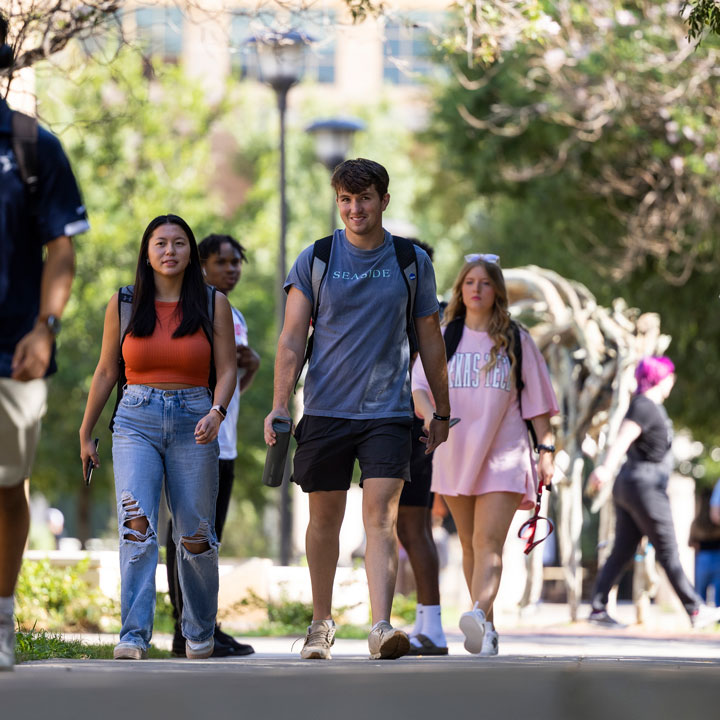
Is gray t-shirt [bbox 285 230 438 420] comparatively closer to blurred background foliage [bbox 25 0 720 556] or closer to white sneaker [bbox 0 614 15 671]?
white sneaker [bbox 0 614 15 671]

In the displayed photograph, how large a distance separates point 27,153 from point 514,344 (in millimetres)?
3879

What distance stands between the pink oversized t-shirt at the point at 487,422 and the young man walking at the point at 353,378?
50.0 inches

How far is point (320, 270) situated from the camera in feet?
23.4

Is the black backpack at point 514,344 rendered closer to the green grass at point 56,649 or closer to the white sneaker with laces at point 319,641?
the white sneaker with laces at point 319,641

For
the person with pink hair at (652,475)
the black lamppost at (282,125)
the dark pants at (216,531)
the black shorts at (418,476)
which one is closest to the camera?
the dark pants at (216,531)

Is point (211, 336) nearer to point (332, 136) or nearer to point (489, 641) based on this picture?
point (489, 641)

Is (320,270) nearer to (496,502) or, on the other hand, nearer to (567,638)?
(496,502)

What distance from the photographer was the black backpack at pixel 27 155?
5.26m

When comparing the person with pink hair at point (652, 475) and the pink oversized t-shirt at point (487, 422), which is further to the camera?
the person with pink hair at point (652, 475)

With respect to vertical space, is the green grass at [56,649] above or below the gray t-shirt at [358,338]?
below

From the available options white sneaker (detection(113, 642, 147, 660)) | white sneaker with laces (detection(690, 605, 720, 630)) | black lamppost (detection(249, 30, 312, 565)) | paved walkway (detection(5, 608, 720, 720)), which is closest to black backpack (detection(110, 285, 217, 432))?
white sneaker (detection(113, 642, 147, 660))

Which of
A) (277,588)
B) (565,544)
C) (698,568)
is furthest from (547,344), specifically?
(698,568)

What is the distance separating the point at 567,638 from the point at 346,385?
5.17 m

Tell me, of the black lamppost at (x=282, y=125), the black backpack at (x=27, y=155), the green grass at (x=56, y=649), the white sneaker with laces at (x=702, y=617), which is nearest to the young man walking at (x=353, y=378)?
the green grass at (x=56, y=649)
